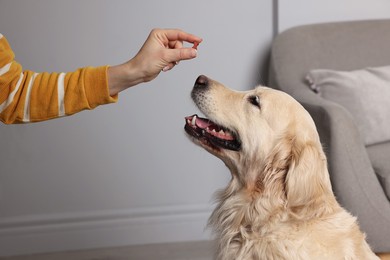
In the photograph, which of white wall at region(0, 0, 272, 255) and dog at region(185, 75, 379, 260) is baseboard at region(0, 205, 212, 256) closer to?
white wall at region(0, 0, 272, 255)

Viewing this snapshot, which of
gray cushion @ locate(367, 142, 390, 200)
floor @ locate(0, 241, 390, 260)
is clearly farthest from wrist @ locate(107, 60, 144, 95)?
floor @ locate(0, 241, 390, 260)

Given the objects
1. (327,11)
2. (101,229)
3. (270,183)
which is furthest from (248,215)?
(327,11)

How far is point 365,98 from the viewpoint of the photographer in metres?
2.46

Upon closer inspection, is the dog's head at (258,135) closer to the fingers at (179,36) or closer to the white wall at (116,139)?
the fingers at (179,36)

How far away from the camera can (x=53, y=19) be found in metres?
2.63

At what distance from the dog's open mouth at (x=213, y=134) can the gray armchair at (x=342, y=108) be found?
2.11ft

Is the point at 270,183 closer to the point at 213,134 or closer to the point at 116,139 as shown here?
the point at 213,134

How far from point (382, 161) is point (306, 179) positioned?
95cm

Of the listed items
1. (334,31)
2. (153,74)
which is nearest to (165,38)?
(153,74)

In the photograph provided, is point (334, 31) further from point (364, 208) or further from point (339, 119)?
point (364, 208)

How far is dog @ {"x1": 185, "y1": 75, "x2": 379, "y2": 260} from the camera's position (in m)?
1.51

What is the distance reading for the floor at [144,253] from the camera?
2703 millimetres

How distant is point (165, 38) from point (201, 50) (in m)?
1.18

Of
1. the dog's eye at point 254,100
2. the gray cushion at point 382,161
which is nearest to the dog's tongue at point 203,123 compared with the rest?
the dog's eye at point 254,100
